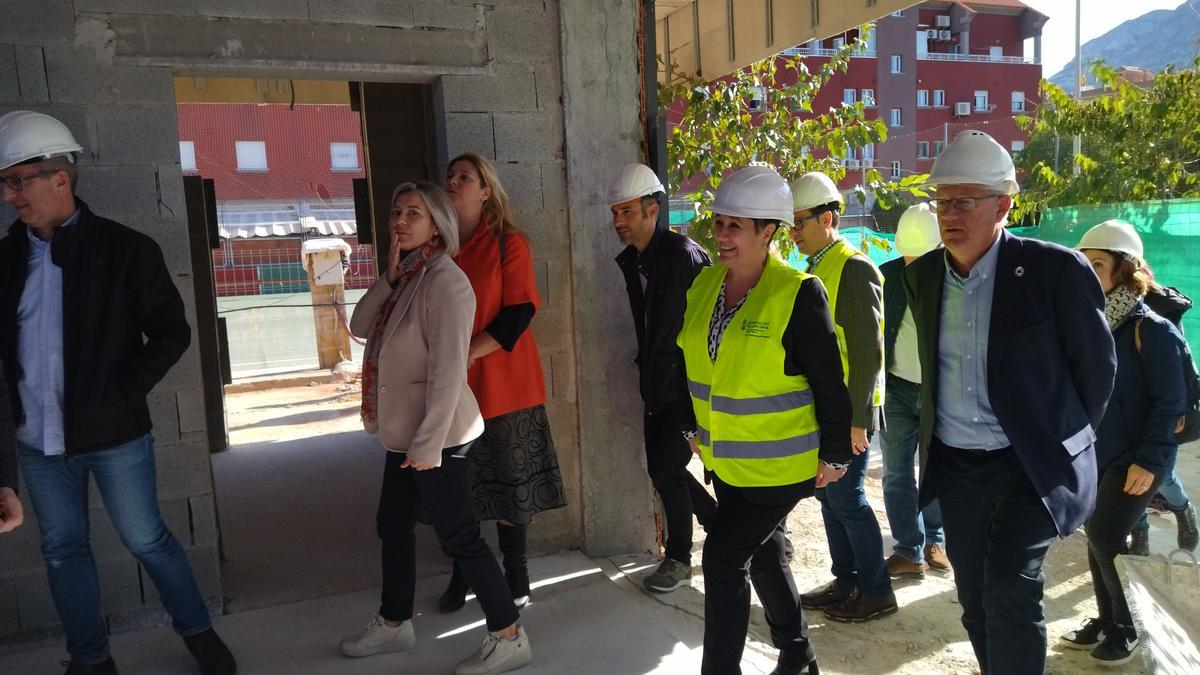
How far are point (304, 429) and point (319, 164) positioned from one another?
30.3 m

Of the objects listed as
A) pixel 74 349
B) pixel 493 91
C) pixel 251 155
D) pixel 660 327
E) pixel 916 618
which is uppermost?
pixel 251 155

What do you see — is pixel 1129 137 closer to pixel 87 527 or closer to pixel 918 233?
pixel 918 233

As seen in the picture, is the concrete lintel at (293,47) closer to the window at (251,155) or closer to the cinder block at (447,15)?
the cinder block at (447,15)

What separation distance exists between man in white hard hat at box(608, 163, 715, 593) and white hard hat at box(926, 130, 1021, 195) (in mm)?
1315

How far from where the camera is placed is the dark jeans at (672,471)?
373cm

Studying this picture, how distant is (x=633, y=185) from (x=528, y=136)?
2.08 feet

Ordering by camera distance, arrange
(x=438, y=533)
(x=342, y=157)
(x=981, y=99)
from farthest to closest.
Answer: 1. (x=981, y=99)
2. (x=342, y=157)
3. (x=438, y=533)

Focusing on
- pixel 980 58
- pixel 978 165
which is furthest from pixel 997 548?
pixel 980 58

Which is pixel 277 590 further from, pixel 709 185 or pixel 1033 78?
pixel 1033 78

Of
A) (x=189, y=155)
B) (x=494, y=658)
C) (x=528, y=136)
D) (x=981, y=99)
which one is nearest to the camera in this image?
(x=494, y=658)

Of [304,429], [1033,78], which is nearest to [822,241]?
[304,429]

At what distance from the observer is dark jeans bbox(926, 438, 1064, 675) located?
2.40 m

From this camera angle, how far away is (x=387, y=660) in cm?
323

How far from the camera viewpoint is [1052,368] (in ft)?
7.93
